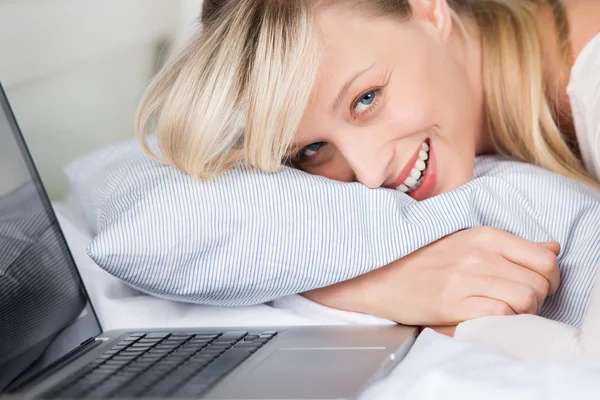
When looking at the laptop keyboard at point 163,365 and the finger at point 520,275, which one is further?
the finger at point 520,275

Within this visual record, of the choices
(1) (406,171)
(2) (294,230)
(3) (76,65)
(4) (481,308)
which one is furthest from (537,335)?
(3) (76,65)

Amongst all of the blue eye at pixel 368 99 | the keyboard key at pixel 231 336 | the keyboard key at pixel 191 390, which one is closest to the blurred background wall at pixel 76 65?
the blue eye at pixel 368 99

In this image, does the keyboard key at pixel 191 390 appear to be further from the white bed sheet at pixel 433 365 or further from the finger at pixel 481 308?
the finger at pixel 481 308

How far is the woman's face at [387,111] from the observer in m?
1.17

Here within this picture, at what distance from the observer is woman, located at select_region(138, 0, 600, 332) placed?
1.02 m

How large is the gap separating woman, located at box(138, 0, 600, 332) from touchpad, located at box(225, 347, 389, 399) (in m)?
0.20

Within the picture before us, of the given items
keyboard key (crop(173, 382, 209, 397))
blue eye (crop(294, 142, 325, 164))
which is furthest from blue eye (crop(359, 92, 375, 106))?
keyboard key (crop(173, 382, 209, 397))

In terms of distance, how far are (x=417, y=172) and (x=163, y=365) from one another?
1.88 feet

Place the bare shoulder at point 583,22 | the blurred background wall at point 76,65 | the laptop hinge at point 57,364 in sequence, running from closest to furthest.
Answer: the laptop hinge at point 57,364 → the bare shoulder at point 583,22 → the blurred background wall at point 76,65

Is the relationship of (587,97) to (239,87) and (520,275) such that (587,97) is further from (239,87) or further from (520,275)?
(239,87)

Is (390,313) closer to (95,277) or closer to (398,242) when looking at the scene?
(398,242)

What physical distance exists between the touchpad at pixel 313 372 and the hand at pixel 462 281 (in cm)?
16

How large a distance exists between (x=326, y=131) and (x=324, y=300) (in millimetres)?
262

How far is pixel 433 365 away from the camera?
0.73 metres
